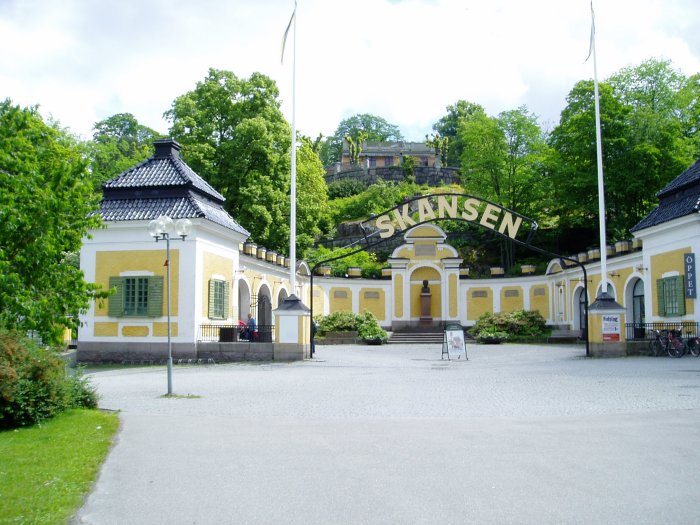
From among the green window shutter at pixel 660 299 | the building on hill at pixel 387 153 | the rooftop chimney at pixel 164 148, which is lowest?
the green window shutter at pixel 660 299

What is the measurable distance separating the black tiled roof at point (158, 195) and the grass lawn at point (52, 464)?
13.5 meters

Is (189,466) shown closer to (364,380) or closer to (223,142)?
(364,380)

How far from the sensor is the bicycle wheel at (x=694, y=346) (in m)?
22.4

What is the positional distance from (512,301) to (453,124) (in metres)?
64.8

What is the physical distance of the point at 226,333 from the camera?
922 inches

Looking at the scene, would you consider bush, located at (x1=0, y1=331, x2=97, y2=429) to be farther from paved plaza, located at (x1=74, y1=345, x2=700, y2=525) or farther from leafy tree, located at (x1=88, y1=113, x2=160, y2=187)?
leafy tree, located at (x1=88, y1=113, x2=160, y2=187)

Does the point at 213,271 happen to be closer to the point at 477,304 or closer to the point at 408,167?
the point at 477,304

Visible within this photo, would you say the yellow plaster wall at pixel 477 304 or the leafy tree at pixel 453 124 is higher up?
the leafy tree at pixel 453 124

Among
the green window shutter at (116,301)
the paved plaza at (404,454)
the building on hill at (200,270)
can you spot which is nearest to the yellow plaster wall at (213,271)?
the building on hill at (200,270)

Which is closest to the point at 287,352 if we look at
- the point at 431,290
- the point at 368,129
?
the point at 431,290

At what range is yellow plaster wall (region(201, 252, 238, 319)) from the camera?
77.8 feet

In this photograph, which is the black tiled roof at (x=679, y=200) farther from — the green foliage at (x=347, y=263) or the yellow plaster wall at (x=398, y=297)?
the green foliage at (x=347, y=263)

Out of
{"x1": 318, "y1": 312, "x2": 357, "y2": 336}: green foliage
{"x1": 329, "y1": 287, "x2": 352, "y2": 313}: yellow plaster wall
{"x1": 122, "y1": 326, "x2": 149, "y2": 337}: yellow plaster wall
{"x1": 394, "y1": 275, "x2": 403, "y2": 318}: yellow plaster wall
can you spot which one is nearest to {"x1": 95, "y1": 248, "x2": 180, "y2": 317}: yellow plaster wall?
{"x1": 122, "y1": 326, "x2": 149, "y2": 337}: yellow plaster wall

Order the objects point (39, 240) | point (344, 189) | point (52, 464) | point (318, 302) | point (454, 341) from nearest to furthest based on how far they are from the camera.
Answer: point (52, 464)
point (39, 240)
point (454, 341)
point (318, 302)
point (344, 189)
